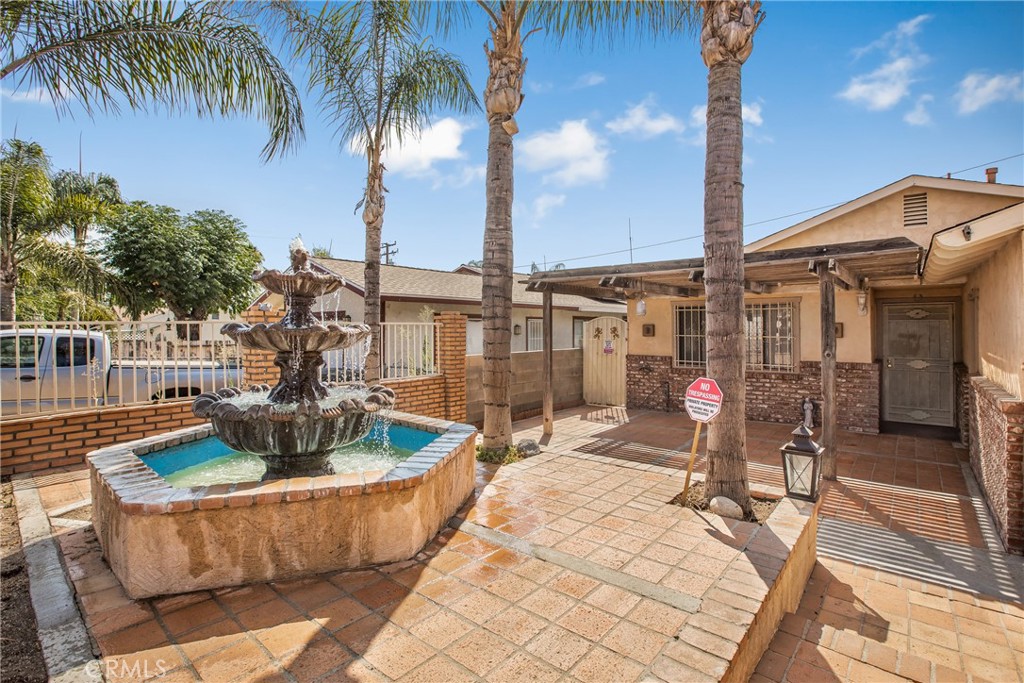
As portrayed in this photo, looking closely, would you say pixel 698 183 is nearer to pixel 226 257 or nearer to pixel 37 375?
pixel 37 375

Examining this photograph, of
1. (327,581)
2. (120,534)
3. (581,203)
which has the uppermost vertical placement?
(581,203)

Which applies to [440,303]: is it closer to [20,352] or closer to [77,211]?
[20,352]

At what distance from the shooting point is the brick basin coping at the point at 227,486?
278 centimetres

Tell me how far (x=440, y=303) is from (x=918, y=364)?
421 inches

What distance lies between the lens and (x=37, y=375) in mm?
5348

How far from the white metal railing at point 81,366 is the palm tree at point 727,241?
5.54 metres

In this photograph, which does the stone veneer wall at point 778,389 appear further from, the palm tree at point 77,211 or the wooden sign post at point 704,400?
the palm tree at point 77,211

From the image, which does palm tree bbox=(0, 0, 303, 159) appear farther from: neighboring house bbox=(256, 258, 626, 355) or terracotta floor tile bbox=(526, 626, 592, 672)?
terracotta floor tile bbox=(526, 626, 592, 672)

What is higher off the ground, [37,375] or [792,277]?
[792,277]

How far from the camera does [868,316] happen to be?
9016 mm

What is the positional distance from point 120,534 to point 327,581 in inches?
49.2

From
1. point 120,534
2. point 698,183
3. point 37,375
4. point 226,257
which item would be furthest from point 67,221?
point 698,183

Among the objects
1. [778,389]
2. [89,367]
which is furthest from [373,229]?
[778,389]

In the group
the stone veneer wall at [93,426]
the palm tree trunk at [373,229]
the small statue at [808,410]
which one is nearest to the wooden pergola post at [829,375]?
the small statue at [808,410]
